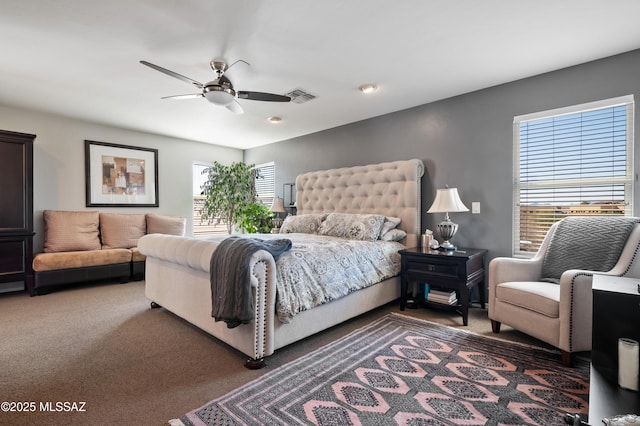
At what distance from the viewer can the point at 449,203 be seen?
3.24 meters

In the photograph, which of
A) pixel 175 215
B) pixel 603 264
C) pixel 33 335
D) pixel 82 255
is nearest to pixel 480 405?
pixel 603 264

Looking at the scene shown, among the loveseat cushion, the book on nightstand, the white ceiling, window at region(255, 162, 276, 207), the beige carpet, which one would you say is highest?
the white ceiling

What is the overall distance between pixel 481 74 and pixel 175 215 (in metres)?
5.31

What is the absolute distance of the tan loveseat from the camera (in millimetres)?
3936

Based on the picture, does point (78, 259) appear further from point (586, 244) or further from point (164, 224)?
point (586, 244)

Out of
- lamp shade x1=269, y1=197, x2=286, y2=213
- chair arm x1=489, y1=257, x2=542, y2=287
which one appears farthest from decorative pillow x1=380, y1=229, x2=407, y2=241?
lamp shade x1=269, y1=197, x2=286, y2=213

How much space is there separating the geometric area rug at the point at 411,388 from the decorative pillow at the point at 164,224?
153 inches

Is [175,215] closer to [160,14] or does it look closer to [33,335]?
[33,335]

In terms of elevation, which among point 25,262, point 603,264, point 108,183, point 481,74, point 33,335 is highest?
point 481,74

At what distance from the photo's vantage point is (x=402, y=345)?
2.39 metres

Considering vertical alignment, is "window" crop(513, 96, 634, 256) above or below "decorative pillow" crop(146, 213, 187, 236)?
above

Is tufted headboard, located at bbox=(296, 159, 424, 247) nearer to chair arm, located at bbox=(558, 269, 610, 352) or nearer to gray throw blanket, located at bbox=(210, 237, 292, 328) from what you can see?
chair arm, located at bbox=(558, 269, 610, 352)

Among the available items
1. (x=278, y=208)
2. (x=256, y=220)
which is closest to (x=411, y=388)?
(x=278, y=208)

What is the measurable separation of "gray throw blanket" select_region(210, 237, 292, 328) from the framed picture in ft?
12.6
